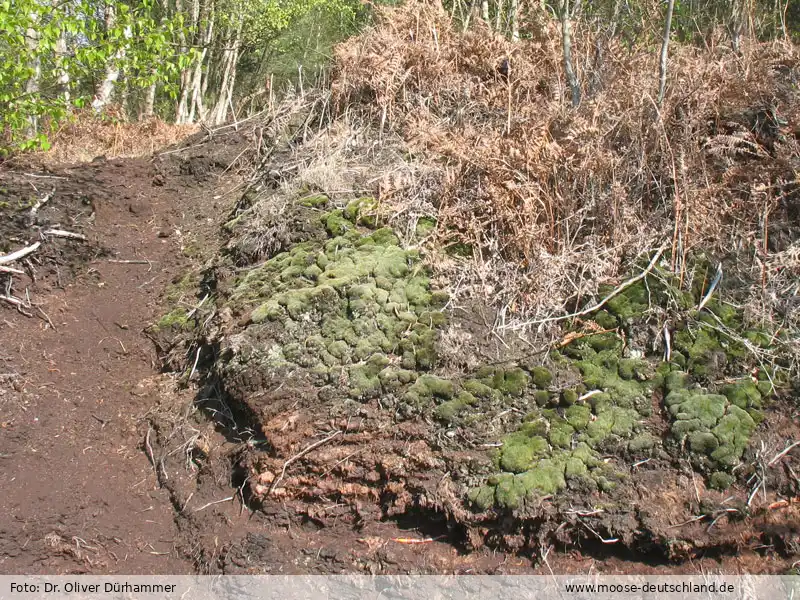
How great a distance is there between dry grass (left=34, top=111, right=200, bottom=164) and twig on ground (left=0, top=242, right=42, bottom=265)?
77.0 inches

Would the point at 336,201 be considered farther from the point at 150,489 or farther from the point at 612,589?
the point at 612,589

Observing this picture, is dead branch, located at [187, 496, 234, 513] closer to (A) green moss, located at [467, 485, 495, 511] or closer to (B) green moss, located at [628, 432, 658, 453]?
(A) green moss, located at [467, 485, 495, 511]

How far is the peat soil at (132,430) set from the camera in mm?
3877

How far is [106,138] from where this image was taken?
28.4 feet

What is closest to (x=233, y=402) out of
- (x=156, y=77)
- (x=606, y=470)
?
(x=606, y=470)

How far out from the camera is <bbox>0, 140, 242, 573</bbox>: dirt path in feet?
13.9

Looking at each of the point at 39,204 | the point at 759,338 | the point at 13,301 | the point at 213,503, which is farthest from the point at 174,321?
the point at 759,338

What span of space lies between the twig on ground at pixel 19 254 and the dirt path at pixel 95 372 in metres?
0.12

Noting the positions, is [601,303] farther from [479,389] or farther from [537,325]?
[479,389]

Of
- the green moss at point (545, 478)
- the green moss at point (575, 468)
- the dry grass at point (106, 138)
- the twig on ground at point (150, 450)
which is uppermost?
the dry grass at point (106, 138)

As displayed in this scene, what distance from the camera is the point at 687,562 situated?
3.52m

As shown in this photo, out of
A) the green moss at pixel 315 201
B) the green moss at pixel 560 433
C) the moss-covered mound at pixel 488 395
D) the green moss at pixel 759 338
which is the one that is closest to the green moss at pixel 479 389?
the moss-covered mound at pixel 488 395

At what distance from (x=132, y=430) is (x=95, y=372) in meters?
0.79

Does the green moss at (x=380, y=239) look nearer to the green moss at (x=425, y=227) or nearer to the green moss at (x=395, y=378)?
the green moss at (x=425, y=227)
